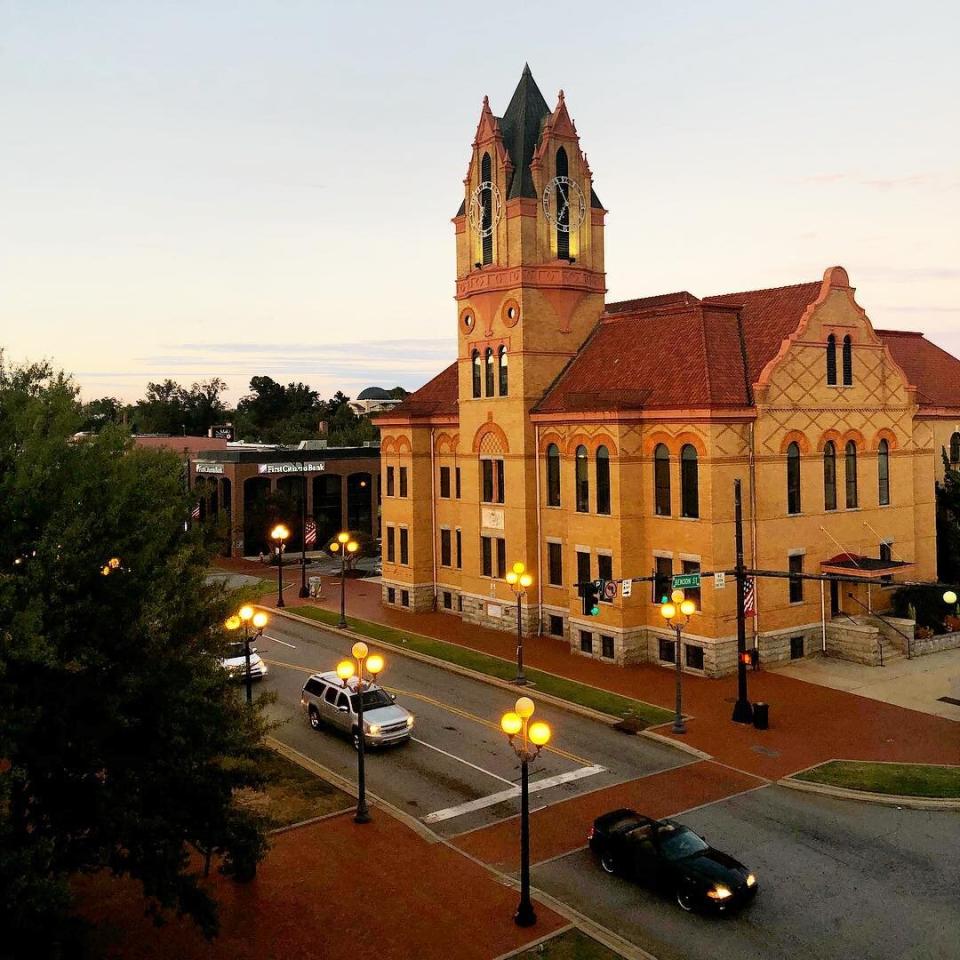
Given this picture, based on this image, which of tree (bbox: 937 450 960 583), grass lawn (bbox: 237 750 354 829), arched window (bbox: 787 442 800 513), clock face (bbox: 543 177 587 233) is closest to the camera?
grass lawn (bbox: 237 750 354 829)

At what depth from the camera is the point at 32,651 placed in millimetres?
11312

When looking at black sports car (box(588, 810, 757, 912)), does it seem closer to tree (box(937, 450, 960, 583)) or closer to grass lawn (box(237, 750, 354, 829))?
grass lawn (box(237, 750, 354, 829))

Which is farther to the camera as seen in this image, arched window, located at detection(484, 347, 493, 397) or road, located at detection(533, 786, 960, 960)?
arched window, located at detection(484, 347, 493, 397)

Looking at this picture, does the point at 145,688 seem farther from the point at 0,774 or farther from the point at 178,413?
the point at 178,413

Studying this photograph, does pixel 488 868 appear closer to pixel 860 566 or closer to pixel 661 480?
pixel 661 480

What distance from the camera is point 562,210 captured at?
4216cm

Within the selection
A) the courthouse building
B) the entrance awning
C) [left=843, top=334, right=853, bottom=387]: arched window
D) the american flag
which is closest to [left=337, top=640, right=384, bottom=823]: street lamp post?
the courthouse building

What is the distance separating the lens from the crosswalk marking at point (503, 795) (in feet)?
71.1

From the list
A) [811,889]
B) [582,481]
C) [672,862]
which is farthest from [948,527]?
[672,862]

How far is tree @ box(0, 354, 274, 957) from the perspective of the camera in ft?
41.4

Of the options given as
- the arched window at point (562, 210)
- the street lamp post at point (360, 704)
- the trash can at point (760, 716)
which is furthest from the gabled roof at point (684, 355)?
the street lamp post at point (360, 704)

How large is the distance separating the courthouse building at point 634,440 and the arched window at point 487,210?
10 cm

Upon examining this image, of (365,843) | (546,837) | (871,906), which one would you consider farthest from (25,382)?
(871,906)

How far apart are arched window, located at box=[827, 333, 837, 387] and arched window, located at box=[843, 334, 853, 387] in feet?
2.07
